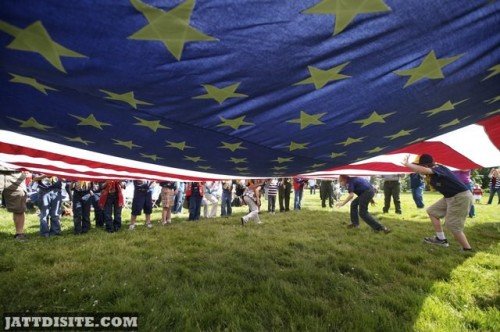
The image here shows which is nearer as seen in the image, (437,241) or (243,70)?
(243,70)

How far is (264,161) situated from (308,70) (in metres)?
2.13

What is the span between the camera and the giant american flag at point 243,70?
132cm

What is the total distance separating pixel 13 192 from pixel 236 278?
5.47 meters

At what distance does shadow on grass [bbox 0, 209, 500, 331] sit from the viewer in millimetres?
2703

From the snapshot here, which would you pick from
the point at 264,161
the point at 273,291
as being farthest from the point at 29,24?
the point at 273,291

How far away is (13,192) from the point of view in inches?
239

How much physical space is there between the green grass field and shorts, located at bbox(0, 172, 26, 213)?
86cm

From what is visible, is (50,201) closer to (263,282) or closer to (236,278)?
(236,278)

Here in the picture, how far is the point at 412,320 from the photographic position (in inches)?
104

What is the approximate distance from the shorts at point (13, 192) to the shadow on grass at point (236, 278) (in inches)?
28.8

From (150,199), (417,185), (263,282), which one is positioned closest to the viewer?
(263,282)

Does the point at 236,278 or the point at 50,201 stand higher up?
the point at 50,201

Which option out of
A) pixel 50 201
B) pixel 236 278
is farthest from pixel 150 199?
pixel 236 278

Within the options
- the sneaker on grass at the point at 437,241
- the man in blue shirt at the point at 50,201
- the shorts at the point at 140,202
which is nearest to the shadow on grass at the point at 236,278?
the sneaker on grass at the point at 437,241
